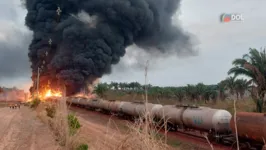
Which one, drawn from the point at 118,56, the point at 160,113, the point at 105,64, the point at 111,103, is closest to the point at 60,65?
the point at 105,64

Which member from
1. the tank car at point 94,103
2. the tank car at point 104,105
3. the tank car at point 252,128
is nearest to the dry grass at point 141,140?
the tank car at point 252,128

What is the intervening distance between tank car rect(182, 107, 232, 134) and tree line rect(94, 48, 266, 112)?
5.65ft

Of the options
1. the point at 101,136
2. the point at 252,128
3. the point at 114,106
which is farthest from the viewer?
the point at 114,106

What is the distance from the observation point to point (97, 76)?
61344mm

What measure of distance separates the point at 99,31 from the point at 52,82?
17.1 meters

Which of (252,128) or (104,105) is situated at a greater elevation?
(104,105)

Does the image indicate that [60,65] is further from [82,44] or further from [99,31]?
[99,31]

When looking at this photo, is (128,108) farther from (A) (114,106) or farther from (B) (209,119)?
(B) (209,119)

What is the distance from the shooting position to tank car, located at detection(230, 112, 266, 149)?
11961 millimetres

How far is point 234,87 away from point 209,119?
26.0m

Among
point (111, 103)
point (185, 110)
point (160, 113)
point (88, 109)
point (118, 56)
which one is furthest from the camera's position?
point (118, 56)

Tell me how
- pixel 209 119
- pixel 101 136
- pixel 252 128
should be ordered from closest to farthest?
pixel 252 128, pixel 209 119, pixel 101 136

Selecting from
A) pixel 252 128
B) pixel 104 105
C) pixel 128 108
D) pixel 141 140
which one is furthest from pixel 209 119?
pixel 104 105

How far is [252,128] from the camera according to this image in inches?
489
